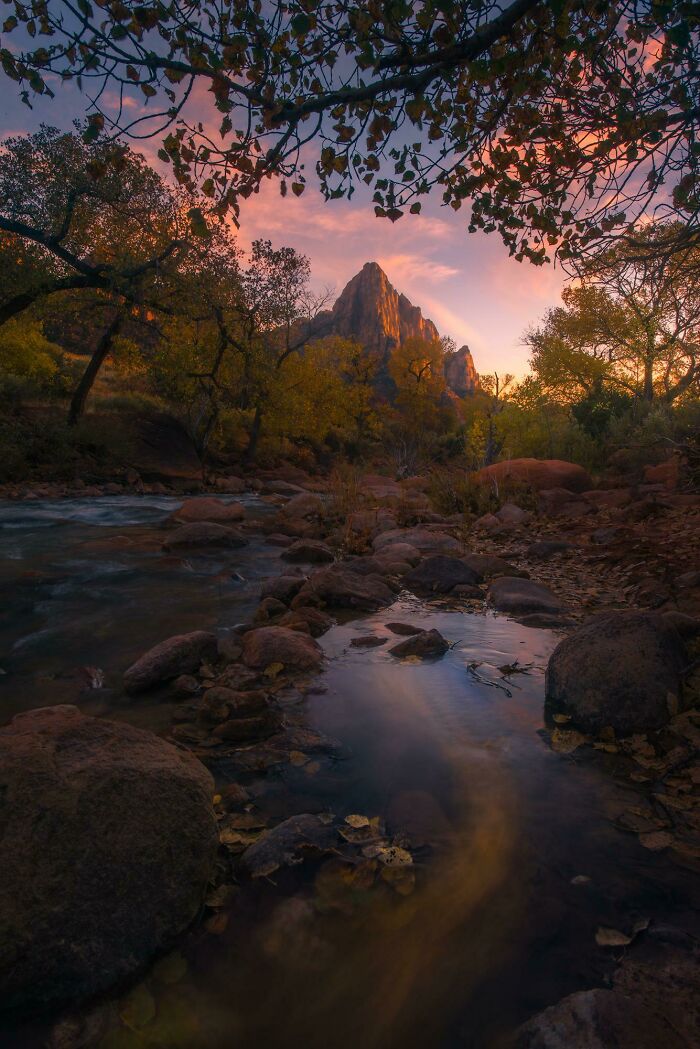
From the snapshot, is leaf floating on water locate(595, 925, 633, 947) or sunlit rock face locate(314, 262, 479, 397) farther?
sunlit rock face locate(314, 262, 479, 397)

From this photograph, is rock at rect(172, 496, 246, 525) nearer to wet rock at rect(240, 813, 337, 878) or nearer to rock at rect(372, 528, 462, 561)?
rock at rect(372, 528, 462, 561)

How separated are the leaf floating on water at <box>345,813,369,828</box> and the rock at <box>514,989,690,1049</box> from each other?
1053mm

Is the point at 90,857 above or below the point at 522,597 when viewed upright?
below

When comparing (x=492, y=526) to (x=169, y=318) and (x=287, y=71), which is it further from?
(x=169, y=318)

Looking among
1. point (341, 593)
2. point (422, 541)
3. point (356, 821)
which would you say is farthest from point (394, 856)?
point (422, 541)

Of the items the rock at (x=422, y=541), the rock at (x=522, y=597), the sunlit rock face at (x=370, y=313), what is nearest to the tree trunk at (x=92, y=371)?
the rock at (x=422, y=541)

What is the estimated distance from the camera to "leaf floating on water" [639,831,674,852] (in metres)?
2.46

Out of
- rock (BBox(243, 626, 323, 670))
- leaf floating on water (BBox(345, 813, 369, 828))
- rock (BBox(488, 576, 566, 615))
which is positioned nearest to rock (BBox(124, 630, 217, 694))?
rock (BBox(243, 626, 323, 670))

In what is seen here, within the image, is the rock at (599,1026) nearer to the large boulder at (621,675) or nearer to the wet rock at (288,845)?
the wet rock at (288,845)

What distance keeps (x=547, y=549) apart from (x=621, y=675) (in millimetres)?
5481

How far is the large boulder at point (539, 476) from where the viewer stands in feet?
45.5

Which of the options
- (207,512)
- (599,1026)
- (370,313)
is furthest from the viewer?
(370,313)

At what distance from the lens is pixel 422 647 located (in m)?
4.92

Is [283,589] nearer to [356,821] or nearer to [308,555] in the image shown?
[308,555]
